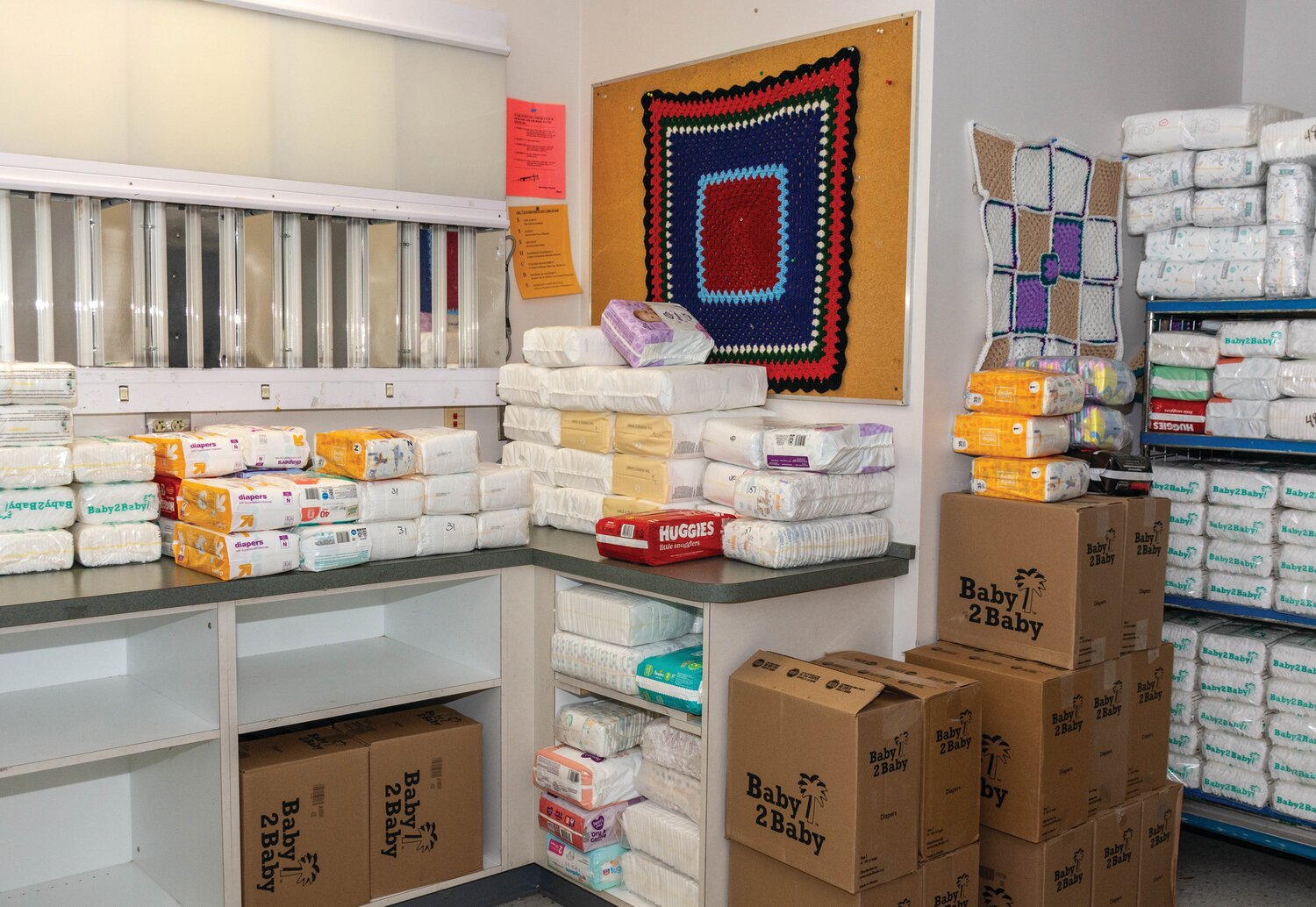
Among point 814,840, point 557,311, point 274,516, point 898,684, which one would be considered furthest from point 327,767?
point 557,311

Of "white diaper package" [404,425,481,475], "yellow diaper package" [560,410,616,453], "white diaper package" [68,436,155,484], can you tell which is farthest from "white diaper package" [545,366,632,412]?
"white diaper package" [68,436,155,484]

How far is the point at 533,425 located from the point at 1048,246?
5.11 ft

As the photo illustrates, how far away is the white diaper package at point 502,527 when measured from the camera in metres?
3.01

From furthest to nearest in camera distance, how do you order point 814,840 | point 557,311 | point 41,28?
point 557,311 < point 41,28 < point 814,840

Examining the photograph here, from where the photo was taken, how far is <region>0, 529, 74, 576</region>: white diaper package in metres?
2.52

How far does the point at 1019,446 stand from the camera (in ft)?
9.39

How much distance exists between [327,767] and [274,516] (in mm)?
617

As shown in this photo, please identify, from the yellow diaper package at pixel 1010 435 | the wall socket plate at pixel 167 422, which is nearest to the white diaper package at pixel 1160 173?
the yellow diaper package at pixel 1010 435

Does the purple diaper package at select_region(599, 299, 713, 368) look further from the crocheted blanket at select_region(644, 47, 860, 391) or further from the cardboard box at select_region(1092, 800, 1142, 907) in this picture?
the cardboard box at select_region(1092, 800, 1142, 907)

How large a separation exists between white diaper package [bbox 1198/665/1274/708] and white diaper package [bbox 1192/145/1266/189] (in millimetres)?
1386

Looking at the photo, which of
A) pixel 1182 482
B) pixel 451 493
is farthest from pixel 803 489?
pixel 1182 482

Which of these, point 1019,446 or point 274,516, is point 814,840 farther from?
point 274,516

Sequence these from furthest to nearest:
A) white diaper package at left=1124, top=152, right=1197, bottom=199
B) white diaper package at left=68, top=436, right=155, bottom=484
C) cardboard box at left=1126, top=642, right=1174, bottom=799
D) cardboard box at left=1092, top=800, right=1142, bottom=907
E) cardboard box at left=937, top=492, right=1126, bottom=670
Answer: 1. white diaper package at left=1124, top=152, right=1197, bottom=199
2. cardboard box at left=1126, top=642, right=1174, bottom=799
3. cardboard box at left=1092, top=800, right=1142, bottom=907
4. cardboard box at left=937, top=492, right=1126, bottom=670
5. white diaper package at left=68, top=436, right=155, bottom=484

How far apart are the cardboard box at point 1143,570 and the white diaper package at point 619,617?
109cm
